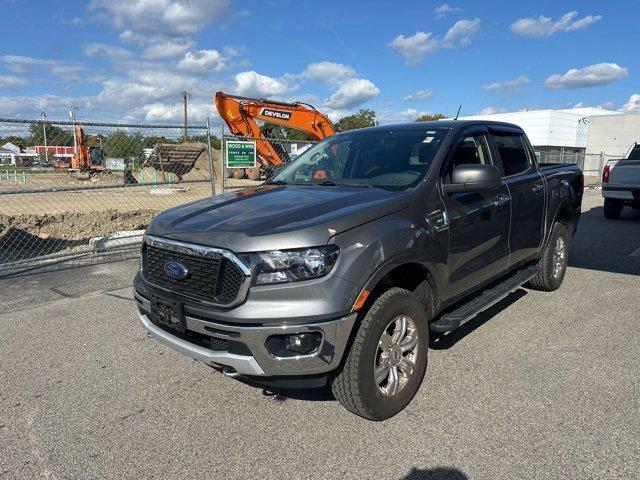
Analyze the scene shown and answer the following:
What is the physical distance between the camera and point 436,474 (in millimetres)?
2674

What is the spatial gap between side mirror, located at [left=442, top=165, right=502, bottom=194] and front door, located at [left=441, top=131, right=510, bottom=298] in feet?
0.27

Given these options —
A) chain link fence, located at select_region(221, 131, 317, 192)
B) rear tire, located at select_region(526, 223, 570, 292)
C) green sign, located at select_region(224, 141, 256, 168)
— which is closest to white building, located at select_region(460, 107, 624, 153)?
chain link fence, located at select_region(221, 131, 317, 192)

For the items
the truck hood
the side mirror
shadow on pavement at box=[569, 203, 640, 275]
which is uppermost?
the side mirror

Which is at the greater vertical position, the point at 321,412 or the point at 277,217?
the point at 277,217

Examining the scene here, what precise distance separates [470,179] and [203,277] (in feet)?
6.57

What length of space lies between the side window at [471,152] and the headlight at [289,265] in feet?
5.20

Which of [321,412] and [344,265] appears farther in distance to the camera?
[321,412]

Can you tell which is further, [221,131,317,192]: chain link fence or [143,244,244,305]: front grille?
[221,131,317,192]: chain link fence

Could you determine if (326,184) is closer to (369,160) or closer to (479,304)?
(369,160)

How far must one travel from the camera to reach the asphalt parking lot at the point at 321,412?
2768 mm

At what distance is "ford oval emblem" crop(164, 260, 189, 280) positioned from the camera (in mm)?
3013

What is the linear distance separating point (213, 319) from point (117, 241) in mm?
6289

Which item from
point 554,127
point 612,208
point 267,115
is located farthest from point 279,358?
point 554,127

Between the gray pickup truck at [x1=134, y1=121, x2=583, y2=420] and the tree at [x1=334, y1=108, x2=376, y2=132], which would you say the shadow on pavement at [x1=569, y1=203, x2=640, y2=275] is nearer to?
the gray pickup truck at [x1=134, y1=121, x2=583, y2=420]
